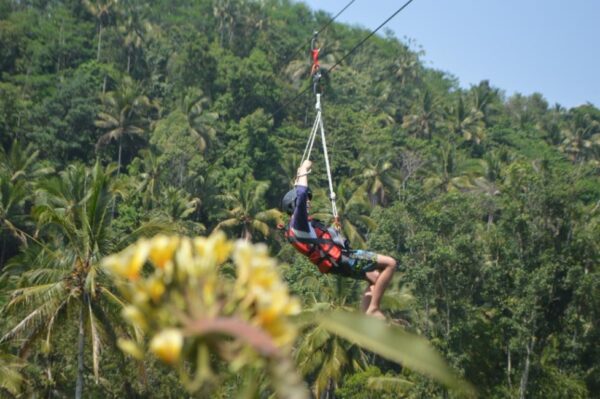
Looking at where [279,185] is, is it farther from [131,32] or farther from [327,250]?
[327,250]

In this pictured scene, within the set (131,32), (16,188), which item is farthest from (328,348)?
(131,32)

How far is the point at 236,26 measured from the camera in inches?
2403

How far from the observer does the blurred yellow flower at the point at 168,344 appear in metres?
1.20

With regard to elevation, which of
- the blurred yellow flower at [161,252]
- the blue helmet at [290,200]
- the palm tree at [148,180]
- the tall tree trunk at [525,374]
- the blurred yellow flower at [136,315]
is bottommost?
the palm tree at [148,180]

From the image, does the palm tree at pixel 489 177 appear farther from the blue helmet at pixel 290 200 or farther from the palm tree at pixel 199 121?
the blue helmet at pixel 290 200

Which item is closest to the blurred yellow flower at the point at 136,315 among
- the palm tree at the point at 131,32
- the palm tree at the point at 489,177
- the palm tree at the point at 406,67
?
the palm tree at the point at 489,177

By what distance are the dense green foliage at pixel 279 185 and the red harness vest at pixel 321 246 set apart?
22.8 ft

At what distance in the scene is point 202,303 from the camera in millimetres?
1304

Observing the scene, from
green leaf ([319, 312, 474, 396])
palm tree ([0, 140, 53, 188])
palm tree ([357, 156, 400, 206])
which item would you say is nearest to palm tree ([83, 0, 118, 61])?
palm tree ([0, 140, 53, 188])

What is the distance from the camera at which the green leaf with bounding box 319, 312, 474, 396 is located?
3.89ft

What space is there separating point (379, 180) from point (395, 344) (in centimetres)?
4200

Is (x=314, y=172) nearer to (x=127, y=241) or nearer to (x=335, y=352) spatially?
(x=335, y=352)

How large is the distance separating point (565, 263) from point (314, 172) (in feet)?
84.1

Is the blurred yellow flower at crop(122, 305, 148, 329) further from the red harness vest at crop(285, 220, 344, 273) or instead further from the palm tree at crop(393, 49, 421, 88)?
the palm tree at crop(393, 49, 421, 88)
